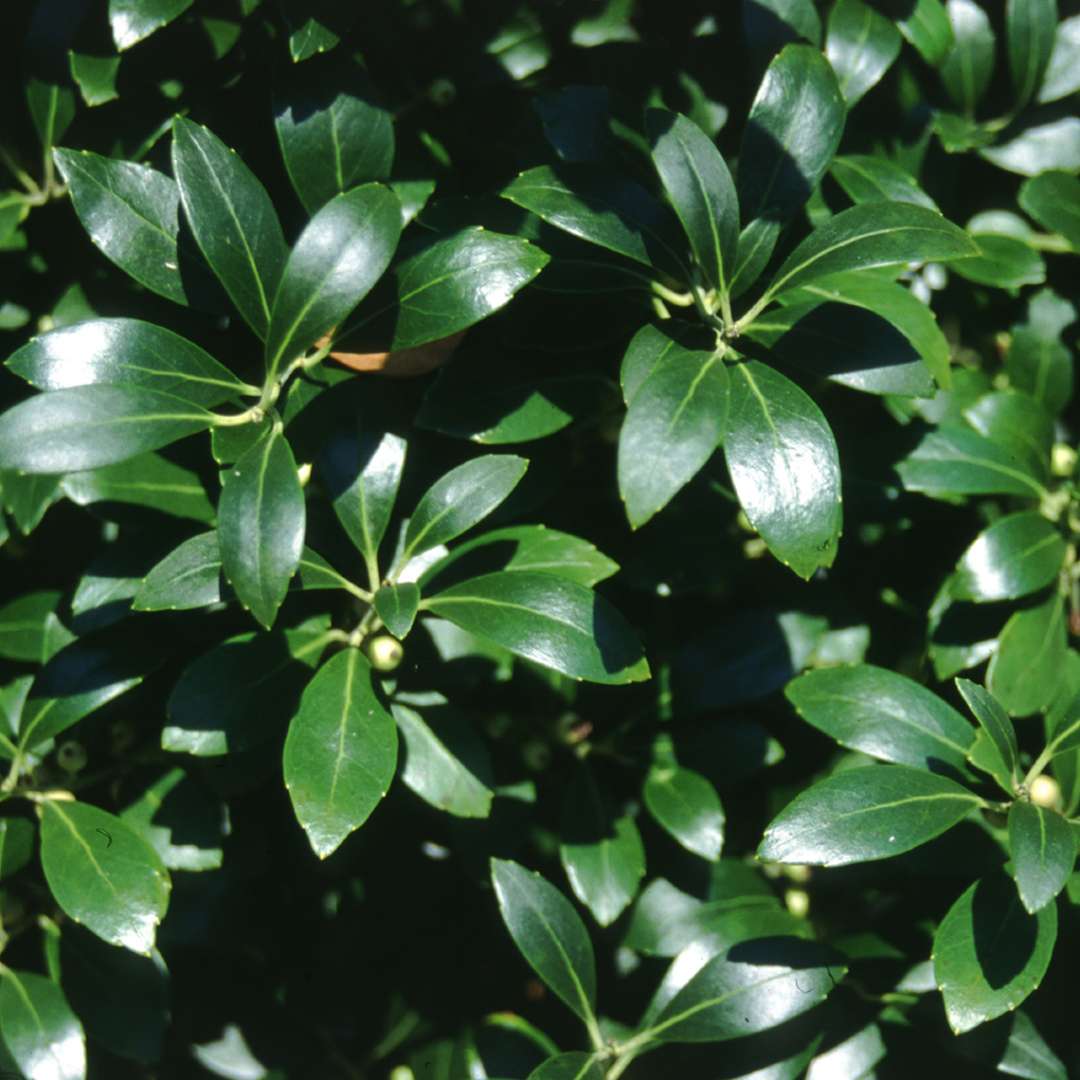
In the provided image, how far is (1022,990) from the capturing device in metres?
1.41

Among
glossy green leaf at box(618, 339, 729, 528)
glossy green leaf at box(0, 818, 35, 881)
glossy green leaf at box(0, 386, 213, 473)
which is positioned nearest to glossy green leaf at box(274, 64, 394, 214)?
glossy green leaf at box(0, 386, 213, 473)

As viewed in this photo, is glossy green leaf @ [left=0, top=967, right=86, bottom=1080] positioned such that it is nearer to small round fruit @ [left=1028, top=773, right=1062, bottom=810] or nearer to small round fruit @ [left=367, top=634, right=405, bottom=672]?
small round fruit @ [left=367, top=634, right=405, bottom=672]

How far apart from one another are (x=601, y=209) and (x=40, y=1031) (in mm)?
1185

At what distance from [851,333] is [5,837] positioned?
1.17 meters

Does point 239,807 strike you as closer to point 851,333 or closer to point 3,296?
point 3,296

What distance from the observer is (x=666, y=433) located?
1293mm

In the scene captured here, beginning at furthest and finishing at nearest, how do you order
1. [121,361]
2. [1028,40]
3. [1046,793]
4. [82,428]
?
[1028,40], [1046,793], [121,361], [82,428]

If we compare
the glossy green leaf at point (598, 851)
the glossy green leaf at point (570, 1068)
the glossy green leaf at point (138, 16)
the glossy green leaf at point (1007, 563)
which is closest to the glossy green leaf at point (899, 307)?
the glossy green leaf at point (1007, 563)

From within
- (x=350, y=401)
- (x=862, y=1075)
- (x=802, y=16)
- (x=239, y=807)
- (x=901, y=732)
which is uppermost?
(x=802, y=16)

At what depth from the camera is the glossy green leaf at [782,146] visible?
4.89 ft

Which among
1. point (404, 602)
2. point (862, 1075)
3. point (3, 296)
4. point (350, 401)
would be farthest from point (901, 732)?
point (3, 296)

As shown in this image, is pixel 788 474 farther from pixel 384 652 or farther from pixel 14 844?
pixel 14 844

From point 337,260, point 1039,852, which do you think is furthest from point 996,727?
point 337,260

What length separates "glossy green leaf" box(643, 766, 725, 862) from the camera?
5.43 ft
